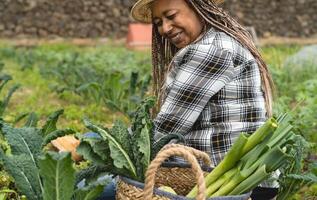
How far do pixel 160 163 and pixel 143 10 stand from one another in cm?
127

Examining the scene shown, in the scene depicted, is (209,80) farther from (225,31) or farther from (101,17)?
(101,17)

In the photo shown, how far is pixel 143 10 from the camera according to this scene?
3359 mm

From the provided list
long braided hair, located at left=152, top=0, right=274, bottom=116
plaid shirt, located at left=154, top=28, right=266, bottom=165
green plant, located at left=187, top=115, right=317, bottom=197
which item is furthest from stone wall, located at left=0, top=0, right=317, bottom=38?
green plant, located at left=187, top=115, right=317, bottom=197

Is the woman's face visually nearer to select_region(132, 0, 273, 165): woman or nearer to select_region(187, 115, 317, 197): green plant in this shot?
select_region(132, 0, 273, 165): woman

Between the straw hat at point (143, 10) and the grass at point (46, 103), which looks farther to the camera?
the grass at point (46, 103)

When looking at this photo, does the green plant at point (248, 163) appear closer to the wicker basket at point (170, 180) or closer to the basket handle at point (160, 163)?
the wicker basket at point (170, 180)

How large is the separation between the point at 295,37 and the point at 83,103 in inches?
459

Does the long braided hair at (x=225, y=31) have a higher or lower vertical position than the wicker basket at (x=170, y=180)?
higher

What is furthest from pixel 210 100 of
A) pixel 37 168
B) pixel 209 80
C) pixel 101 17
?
pixel 101 17

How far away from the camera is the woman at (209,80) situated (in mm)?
2938

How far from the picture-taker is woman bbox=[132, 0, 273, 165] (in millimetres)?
2938

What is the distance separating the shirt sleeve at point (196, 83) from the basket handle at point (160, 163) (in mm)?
607

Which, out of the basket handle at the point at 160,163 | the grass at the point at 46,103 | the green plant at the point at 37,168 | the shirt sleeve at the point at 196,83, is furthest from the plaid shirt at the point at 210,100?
the grass at the point at 46,103

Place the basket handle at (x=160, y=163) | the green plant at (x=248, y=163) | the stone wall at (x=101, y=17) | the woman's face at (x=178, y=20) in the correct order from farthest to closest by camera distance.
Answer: the stone wall at (x=101, y=17) → the woman's face at (x=178, y=20) → the green plant at (x=248, y=163) → the basket handle at (x=160, y=163)
